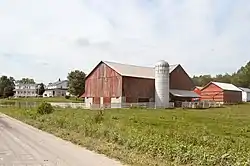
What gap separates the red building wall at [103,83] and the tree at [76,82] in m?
27.2

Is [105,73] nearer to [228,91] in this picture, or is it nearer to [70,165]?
[228,91]

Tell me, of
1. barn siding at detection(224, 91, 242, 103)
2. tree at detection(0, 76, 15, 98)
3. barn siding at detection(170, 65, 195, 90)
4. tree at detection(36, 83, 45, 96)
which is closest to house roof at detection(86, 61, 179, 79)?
barn siding at detection(170, 65, 195, 90)

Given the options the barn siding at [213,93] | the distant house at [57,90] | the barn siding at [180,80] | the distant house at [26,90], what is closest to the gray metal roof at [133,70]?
the barn siding at [180,80]

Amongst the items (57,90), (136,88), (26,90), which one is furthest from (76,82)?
(26,90)

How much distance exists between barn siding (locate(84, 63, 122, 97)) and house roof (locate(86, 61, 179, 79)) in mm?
1043

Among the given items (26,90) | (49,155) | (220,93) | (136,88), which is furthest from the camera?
(26,90)

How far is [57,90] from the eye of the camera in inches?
6368

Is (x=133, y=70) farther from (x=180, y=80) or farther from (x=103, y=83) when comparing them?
(x=180, y=80)

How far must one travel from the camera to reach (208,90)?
86812 millimetres

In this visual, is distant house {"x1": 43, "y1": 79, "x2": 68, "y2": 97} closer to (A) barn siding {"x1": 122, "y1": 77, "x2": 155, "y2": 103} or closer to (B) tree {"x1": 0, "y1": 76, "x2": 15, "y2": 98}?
(B) tree {"x1": 0, "y1": 76, "x2": 15, "y2": 98}

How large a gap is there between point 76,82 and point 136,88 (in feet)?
126

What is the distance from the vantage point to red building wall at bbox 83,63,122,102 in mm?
62531

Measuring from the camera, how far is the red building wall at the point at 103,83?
6253cm

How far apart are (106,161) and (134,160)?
3.18ft
